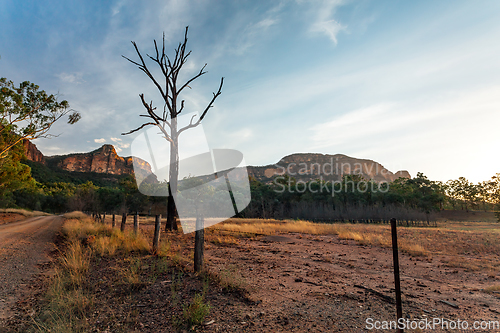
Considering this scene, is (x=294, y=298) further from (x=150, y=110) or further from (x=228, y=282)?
(x=150, y=110)

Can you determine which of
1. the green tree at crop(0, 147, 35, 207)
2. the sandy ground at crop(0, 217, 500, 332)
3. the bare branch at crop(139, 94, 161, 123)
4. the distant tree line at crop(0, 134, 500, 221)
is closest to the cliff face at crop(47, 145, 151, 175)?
the distant tree line at crop(0, 134, 500, 221)

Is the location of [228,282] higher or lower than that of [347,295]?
higher

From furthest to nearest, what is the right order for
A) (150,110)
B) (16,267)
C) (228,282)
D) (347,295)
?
1. (150,110)
2. (16,267)
3. (228,282)
4. (347,295)

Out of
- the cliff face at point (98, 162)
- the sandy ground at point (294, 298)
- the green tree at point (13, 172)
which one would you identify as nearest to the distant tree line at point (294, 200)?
the green tree at point (13, 172)

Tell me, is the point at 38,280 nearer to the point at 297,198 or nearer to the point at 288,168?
the point at 297,198

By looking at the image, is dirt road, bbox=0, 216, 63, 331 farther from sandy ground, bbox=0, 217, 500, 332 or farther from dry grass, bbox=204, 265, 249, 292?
dry grass, bbox=204, 265, 249, 292

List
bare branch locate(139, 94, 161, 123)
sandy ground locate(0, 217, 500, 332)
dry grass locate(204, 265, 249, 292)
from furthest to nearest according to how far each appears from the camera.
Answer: bare branch locate(139, 94, 161, 123), dry grass locate(204, 265, 249, 292), sandy ground locate(0, 217, 500, 332)

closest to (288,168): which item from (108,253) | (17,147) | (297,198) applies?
(297,198)

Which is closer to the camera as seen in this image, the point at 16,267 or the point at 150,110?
the point at 16,267

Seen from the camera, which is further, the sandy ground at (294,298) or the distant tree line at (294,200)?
the distant tree line at (294,200)

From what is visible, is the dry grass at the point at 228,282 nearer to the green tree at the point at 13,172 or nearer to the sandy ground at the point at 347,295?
the sandy ground at the point at 347,295

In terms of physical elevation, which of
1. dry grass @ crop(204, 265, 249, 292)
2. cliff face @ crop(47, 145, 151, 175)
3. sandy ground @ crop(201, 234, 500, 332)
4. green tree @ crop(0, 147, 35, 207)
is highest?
cliff face @ crop(47, 145, 151, 175)

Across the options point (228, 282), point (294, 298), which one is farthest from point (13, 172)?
point (294, 298)

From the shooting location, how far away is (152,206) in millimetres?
51750
